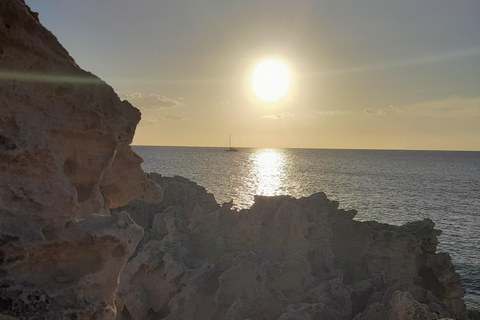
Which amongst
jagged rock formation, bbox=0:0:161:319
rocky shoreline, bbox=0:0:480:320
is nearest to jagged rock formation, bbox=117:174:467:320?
rocky shoreline, bbox=0:0:480:320

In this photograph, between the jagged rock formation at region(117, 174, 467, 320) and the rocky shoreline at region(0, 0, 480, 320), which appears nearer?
the rocky shoreline at region(0, 0, 480, 320)

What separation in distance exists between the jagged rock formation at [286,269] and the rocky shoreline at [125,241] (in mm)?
39

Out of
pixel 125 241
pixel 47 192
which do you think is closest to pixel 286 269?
pixel 125 241

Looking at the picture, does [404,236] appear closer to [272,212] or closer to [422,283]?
[422,283]

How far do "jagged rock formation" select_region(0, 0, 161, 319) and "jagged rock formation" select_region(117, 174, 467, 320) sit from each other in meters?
4.94

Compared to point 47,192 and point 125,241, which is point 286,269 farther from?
point 47,192

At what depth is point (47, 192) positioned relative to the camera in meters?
4.93

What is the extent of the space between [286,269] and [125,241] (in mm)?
6756

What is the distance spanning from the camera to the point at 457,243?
30.1 meters

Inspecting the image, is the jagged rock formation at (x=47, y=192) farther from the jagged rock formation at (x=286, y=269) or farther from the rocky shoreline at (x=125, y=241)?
the jagged rock formation at (x=286, y=269)

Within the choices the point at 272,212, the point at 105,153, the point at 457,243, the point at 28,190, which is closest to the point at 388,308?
the point at 272,212

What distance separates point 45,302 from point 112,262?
92 cm

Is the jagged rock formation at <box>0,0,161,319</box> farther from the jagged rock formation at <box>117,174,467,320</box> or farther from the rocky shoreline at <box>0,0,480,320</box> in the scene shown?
the jagged rock formation at <box>117,174,467,320</box>

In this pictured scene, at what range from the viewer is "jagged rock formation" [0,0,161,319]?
4.22 meters
